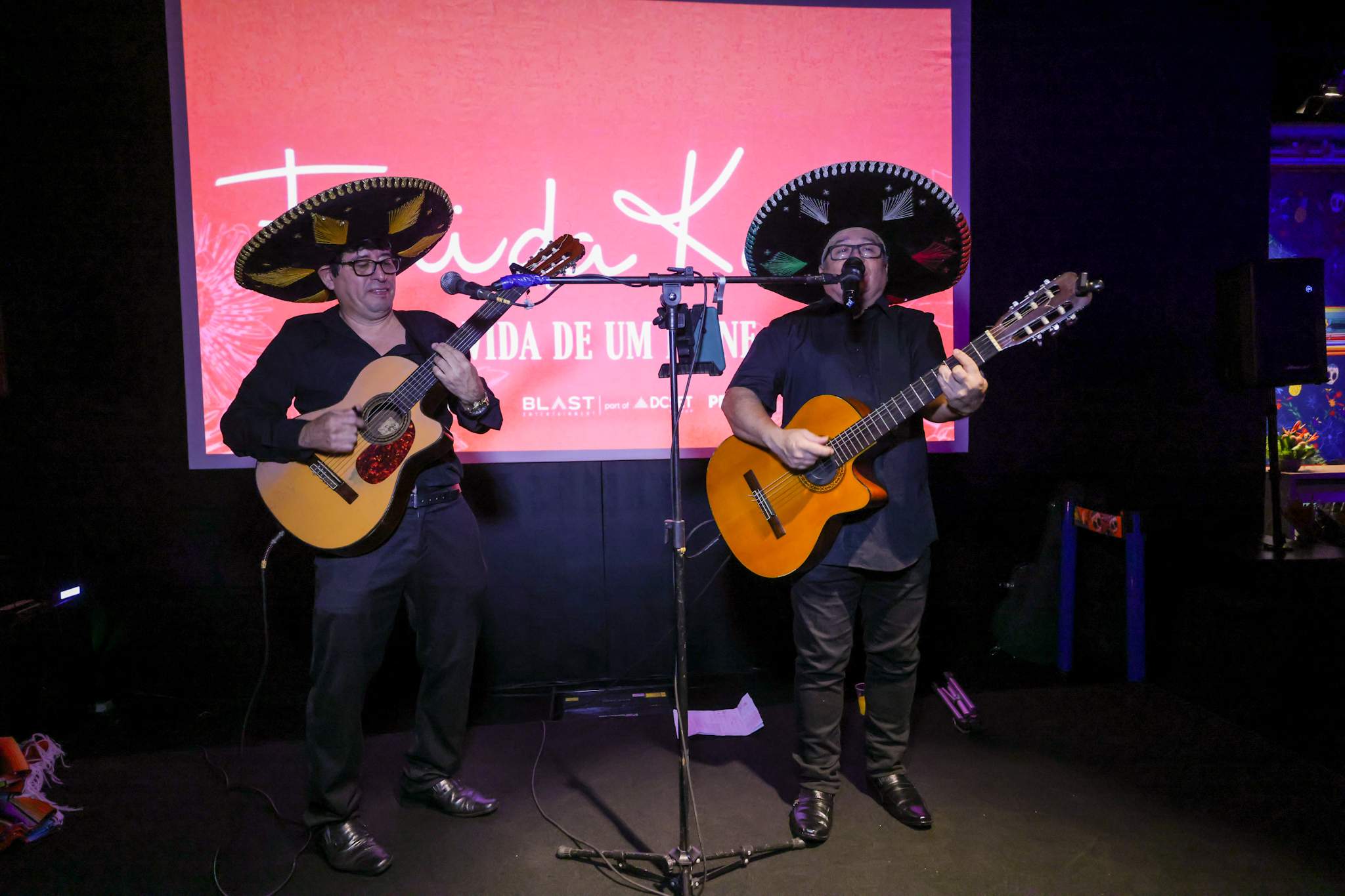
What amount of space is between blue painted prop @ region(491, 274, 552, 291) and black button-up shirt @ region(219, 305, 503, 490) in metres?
0.42

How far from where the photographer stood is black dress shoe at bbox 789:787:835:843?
6.63 feet

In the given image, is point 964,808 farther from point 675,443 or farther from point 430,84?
point 430,84

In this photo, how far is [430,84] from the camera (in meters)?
2.96

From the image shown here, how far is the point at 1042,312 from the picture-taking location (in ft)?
6.01

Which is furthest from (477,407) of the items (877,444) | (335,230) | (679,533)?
(877,444)

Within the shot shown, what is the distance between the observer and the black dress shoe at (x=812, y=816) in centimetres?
202

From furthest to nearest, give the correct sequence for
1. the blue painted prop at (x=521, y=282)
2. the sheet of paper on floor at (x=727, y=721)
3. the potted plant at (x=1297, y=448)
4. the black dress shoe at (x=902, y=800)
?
the potted plant at (x=1297, y=448)
the sheet of paper on floor at (x=727, y=721)
the black dress shoe at (x=902, y=800)
the blue painted prop at (x=521, y=282)

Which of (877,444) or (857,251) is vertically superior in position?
(857,251)

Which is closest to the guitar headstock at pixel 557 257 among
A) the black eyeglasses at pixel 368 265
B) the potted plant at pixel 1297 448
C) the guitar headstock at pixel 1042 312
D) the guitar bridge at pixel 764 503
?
the black eyeglasses at pixel 368 265

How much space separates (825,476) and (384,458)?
50.4 inches

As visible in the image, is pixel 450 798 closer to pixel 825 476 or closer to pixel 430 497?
pixel 430 497

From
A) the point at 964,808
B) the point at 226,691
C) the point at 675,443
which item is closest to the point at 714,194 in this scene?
the point at 675,443

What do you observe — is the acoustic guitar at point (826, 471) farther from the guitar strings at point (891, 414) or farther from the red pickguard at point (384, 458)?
the red pickguard at point (384, 458)

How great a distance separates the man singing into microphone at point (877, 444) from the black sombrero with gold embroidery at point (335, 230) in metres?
1.02
